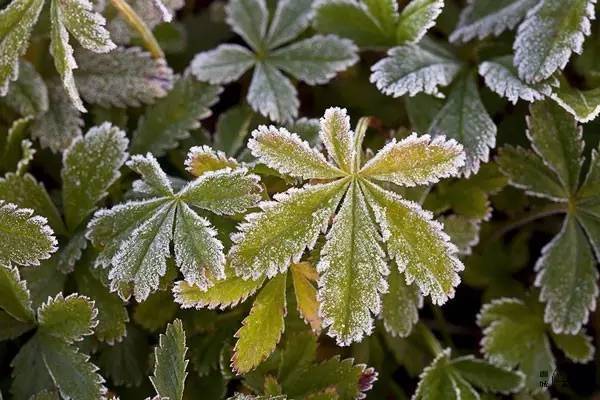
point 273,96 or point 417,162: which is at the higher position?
point 273,96

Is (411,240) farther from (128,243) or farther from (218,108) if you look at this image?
(218,108)

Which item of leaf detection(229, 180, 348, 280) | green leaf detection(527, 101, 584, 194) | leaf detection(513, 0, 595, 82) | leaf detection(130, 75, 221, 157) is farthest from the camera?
leaf detection(130, 75, 221, 157)

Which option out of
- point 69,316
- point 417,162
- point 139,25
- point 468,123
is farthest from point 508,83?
point 69,316

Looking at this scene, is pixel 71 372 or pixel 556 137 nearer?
pixel 71 372

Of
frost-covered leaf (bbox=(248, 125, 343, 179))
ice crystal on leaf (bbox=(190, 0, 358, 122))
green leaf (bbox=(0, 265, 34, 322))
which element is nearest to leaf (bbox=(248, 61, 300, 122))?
ice crystal on leaf (bbox=(190, 0, 358, 122))

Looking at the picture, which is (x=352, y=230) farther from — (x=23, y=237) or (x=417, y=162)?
(x=23, y=237)

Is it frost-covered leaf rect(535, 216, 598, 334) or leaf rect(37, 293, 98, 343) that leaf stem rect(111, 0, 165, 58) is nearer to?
leaf rect(37, 293, 98, 343)
